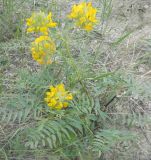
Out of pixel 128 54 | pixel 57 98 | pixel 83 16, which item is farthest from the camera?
pixel 128 54

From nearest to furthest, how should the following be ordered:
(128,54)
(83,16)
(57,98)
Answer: (57,98) → (83,16) → (128,54)

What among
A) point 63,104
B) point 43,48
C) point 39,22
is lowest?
point 63,104

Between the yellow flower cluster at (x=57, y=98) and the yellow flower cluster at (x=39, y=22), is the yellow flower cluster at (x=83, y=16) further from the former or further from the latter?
the yellow flower cluster at (x=57, y=98)

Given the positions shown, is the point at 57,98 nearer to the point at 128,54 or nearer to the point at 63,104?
the point at 63,104

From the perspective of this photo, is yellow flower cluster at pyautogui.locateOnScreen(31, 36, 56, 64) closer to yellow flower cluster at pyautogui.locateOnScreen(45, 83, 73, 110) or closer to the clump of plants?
the clump of plants

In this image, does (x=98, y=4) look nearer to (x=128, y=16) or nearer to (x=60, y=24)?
(x=128, y=16)

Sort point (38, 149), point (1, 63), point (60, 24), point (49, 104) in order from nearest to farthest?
point (49, 104), point (38, 149), point (1, 63), point (60, 24)

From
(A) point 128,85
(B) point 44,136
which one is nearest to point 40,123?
(B) point 44,136

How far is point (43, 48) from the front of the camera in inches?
78.1

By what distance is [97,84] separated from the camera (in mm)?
2225

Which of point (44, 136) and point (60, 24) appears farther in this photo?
point (60, 24)

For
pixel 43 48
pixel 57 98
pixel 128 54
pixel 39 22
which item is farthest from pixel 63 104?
pixel 128 54

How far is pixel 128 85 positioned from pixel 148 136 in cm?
31

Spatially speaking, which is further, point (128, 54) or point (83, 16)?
point (128, 54)
